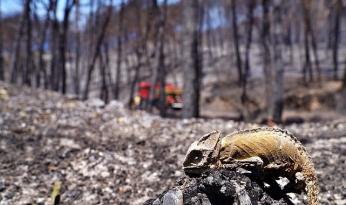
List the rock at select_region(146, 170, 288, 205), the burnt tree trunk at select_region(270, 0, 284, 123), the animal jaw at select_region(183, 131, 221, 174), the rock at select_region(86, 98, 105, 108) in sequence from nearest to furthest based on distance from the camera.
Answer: the rock at select_region(146, 170, 288, 205)
the animal jaw at select_region(183, 131, 221, 174)
the rock at select_region(86, 98, 105, 108)
the burnt tree trunk at select_region(270, 0, 284, 123)

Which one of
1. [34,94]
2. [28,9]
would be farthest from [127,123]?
[28,9]

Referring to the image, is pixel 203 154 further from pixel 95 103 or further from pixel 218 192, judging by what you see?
pixel 95 103

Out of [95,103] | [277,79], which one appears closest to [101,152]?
[95,103]

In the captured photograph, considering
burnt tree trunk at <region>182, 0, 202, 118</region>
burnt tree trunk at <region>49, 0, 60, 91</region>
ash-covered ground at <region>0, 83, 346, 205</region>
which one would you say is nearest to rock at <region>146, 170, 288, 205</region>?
ash-covered ground at <region>0, 83, 346, 205</region>

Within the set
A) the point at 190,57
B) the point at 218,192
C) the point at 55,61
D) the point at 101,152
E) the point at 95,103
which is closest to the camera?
the point at 218,192

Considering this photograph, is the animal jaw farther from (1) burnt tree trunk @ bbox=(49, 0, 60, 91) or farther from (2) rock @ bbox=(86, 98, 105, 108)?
(1) burnt tree trunk @ bbox=(49, 0, 60, 91)

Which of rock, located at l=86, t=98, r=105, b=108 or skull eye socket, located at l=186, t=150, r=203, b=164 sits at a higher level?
rock, located at l=86, t=98, r=105, b=108

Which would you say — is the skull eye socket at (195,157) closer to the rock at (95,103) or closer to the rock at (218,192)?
the rock at (218,192)

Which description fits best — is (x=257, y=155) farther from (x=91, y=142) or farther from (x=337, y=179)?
(x=91, y=142)
